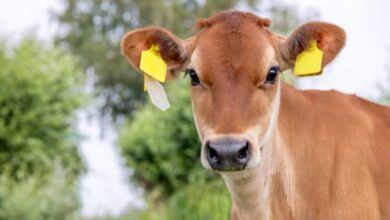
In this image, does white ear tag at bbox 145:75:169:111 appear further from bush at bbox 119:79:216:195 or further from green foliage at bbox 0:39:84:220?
bush at bbox 119:79:216:195

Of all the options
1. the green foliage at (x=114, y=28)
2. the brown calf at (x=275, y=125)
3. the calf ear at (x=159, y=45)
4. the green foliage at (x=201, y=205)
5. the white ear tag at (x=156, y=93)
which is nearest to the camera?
the brown calf at (x=275, y=125)

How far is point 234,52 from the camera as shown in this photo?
619cm

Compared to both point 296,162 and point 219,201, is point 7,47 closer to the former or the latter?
point 219,201

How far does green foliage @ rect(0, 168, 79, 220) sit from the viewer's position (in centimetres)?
1470

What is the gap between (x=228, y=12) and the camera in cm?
654

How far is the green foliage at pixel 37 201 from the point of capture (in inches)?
579

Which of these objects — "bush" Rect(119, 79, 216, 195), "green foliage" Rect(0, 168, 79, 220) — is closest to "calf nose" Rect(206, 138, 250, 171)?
"green foliage" Rect(0, 168, 79, 220)

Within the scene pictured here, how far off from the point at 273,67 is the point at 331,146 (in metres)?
0.84

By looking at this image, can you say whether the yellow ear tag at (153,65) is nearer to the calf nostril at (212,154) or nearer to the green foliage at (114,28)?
the calf nostril at (212,154)

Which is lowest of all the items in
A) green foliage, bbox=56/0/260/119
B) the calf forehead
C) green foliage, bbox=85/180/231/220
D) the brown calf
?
green foliage, bbox=56/0/260/119

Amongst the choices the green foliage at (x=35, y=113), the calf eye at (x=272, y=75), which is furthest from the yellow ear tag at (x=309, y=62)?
the green foliage at (x=35, y=113)

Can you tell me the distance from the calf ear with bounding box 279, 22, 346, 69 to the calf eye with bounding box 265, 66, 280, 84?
0.84ft

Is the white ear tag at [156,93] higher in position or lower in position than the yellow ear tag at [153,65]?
lower

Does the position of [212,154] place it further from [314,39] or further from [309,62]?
[314,39]
